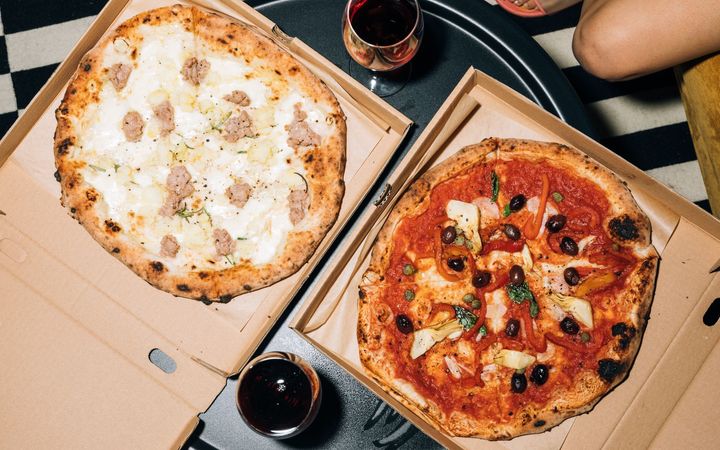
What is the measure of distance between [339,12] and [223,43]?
1.77 ft

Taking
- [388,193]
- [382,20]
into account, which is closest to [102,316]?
[388,193]

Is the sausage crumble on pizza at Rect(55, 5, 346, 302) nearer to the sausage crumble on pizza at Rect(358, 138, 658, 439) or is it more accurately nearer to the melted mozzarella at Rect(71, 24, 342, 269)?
the melted mozzarella at Rect(71, 24, 342, 269)

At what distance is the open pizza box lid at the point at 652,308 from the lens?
2.36 m

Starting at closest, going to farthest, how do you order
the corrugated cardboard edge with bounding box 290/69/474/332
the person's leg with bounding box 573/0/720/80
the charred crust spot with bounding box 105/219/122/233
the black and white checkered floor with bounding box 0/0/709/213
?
1. the corrugated cardboard edge with bounding box 290/69/474/332
2. the person's leg with bounding box 573/0/720/80
3. the charred crust spot with bounding box 105/219/122/233
4. the black and white checkered floor with bounding box 0/0/709/213

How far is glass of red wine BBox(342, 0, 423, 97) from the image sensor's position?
241 centimetres

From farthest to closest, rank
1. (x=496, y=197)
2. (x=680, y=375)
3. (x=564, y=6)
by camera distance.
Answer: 1. (x=564, y=6)
2. (x=496, y=197)
3. (x=680, y=375)

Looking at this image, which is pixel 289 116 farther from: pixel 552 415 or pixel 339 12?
pixel 552 415

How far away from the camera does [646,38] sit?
8.21 feet

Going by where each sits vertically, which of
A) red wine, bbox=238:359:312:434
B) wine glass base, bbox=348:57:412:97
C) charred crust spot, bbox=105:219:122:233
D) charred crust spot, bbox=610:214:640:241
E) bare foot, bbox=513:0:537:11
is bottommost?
red wine, bbox=238:359:312:434

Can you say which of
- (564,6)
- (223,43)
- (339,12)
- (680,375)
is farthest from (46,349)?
(564,6)

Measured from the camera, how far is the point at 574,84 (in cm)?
344

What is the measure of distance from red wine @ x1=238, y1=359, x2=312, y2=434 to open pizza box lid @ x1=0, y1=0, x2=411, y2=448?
4.6 inches

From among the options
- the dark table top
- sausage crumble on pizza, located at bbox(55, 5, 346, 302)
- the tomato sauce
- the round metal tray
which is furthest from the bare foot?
sausage crumble on pizza, located at bbox(55, 5, 346, 302)

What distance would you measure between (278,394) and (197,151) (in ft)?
3.69
